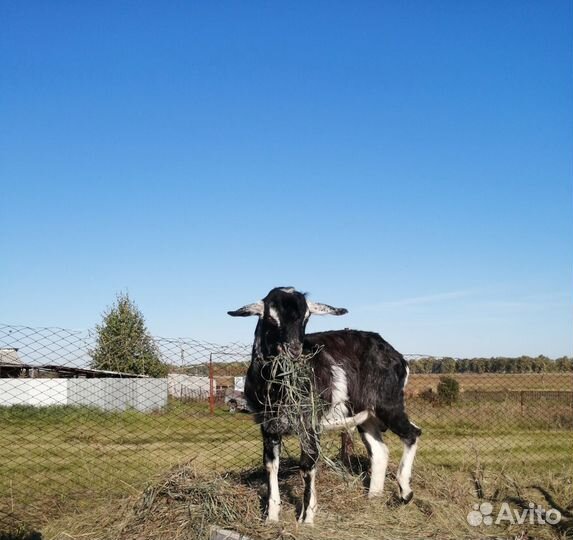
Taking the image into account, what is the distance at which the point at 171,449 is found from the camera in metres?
14.0

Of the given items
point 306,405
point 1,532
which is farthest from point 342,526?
point 1,532

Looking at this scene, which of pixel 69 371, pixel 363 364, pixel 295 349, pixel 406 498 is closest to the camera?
pixel 295 349

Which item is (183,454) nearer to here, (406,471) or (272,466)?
(406,471)

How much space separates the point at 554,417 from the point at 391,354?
34.6 feet

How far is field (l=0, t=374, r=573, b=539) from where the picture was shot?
7.75 m

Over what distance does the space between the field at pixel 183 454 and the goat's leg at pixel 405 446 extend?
0.50 meters

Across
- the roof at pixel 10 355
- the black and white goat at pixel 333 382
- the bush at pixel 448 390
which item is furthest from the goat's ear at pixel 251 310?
the bush at pixel 448 390

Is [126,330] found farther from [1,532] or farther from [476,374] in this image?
[1,532]

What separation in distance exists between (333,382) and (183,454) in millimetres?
7053

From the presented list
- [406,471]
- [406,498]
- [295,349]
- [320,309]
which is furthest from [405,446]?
[295,349]

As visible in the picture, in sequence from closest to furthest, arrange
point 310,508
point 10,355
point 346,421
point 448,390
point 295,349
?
point 295,349 → point 310,508 → point 346,421 → point 448,390 → point 10,355

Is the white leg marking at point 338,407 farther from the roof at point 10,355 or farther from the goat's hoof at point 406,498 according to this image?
the roof at point 10,355

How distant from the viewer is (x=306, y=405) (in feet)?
20.1

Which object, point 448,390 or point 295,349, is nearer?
point 295,349
